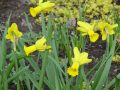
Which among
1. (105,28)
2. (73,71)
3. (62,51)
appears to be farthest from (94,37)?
(62,51)

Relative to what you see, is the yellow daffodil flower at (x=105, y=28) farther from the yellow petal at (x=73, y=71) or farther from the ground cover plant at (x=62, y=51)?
the yellow petal at (x=73, y=71)

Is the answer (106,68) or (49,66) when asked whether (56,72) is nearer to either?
(49,66)

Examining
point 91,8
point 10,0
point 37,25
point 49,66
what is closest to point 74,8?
point 91,8

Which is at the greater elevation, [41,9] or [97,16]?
[41,9]

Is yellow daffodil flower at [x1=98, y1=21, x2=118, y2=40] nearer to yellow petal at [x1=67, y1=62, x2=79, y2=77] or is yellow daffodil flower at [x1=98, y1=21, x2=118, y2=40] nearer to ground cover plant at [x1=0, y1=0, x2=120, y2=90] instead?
ground cover plant at [x1=0, y1=0, x2=120, y2=90]

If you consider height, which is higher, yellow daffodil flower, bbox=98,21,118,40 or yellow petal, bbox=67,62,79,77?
yellow daffodil flower, bbox=98,21,118,40

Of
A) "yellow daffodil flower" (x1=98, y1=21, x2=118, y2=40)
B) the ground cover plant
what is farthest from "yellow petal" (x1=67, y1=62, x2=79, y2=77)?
"yellow daffodil flower" (x1=98, y1=21, x2=118, y2=40)

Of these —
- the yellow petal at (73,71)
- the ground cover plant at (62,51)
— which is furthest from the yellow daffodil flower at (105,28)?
the yellow petal at (73,71)

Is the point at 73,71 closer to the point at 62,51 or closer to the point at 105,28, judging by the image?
the point at 105,28
